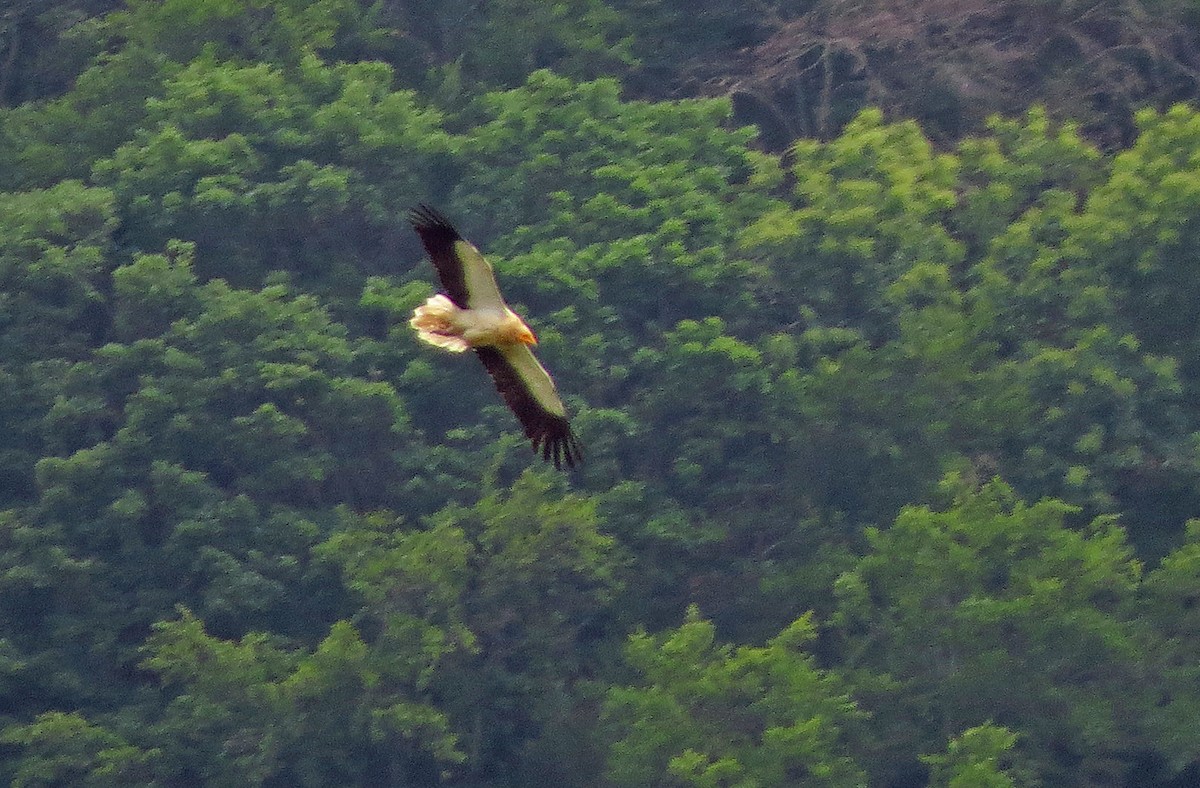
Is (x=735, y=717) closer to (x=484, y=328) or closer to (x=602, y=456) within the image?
(x=602, y=456)

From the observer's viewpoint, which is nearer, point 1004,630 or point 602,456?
point 1004,630

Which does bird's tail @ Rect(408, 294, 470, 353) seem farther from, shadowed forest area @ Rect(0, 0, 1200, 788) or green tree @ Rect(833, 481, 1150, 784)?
green tree @ Rect(833, 481, 1150, 784)

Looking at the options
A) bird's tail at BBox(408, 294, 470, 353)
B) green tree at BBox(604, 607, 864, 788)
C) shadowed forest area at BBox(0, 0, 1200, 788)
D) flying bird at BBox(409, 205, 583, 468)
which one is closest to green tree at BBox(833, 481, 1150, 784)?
shadowed forest area at BBox(0, 0, 1200, 788)

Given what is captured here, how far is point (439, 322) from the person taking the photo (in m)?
9.48

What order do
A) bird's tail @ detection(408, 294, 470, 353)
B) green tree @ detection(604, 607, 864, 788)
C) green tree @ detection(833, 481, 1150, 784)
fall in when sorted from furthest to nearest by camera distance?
→ green tree @ detection(833, 481, 1150, 784) → green tree @ detection(604, 607, 864, 788) → bird's tail @ detection(408, 294, 470, 353)

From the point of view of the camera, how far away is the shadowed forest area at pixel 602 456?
635 inches

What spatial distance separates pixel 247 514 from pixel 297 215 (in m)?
2.56

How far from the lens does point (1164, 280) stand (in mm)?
17125

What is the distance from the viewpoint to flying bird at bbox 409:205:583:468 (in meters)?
9.10

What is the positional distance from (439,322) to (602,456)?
7285 millimetres

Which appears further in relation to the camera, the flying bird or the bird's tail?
the bird's tail

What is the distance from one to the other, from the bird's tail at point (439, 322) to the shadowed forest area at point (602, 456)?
6466 millimetres

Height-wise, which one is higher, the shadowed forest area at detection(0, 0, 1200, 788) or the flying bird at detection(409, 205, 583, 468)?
→ the flying bird at detection(409, 205, 583, 468)

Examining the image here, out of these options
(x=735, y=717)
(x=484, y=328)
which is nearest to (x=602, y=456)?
(x=735, y=717)
